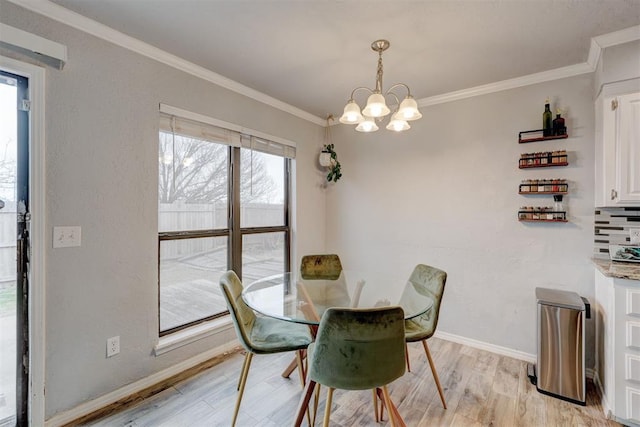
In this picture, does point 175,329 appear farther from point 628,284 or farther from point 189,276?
point 628,284

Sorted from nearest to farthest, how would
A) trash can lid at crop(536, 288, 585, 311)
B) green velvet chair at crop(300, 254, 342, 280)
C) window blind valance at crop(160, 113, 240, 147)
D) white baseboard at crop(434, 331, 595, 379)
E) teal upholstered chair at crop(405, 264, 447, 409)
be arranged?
teal upholstered chair at crop(405, 264, 447, 409)
trash can lid at crop(536, 288, 585, 311)
window blind valance at crop(160, 113, 240, 147)
white baseboard at crop(434, 331, 595, 379)
green velvet chair at crop(300, 254, 342, 280)

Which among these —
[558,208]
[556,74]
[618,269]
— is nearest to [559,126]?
[556,74]

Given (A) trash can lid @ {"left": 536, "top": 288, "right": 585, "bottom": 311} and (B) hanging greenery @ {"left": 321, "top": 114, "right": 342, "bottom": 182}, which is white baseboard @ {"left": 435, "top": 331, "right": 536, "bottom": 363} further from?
(B) hanging greenery @ {"left": 321, "top": 114, "right": 342, "bottom": 182}

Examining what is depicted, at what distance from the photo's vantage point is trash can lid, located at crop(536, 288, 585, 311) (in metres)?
2.04

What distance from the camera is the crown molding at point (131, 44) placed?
1.69 m

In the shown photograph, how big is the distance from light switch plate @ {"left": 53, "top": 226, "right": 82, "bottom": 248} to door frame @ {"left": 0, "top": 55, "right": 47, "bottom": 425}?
6 centimetres

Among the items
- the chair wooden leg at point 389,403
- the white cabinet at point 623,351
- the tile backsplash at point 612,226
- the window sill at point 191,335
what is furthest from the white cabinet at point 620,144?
the window sill at point 191,335

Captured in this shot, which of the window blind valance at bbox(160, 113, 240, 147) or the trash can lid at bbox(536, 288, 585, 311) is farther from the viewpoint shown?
the window blind valance at bbox(160, 113, 240, 147)

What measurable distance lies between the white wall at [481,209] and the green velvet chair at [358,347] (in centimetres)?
188

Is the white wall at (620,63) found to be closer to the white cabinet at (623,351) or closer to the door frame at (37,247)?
the white cabinet at (623,351)

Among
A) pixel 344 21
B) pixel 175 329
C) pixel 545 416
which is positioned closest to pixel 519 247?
pixel 545 416

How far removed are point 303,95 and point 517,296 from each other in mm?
2759

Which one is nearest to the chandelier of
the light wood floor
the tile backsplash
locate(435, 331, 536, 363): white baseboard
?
the tile backsplash

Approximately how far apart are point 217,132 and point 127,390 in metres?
2.05
